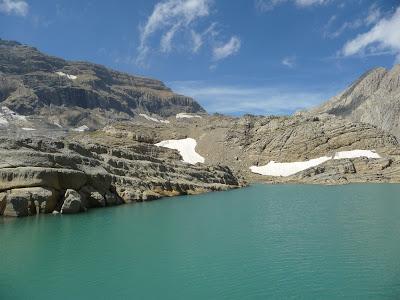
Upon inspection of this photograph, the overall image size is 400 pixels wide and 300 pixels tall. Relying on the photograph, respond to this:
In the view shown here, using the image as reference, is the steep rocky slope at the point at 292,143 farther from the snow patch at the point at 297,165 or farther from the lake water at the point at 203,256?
the lake water at the point at 203,256

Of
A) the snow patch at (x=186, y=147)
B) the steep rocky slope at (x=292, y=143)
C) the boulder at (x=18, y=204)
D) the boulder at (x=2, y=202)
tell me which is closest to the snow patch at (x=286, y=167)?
the steep rocky slope at (x=292, y=143)

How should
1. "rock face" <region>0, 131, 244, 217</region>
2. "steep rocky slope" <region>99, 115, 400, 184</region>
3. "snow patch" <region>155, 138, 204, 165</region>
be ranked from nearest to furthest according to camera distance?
"rock face" <region>0, 131, 244, 217</region>
"steep rocky slope" <region>99, 115, 400, 184</region>
"snow patch" <region>155, 138, 204, 165</region>

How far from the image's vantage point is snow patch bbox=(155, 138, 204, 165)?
146750mm

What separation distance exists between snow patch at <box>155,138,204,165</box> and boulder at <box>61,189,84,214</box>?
9475 cm

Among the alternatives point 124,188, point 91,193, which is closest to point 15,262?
point 91,193

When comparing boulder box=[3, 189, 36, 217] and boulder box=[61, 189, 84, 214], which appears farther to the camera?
boulder box=[61, 189, 84, 214]

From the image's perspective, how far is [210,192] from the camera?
8206 centimetres

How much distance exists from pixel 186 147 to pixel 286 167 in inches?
1541

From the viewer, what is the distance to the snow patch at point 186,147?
481 ft

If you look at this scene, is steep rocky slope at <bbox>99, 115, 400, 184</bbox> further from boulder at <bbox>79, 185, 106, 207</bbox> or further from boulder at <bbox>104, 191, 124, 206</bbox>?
boulder at <bbox>79, 185, 106, 207</bbox>

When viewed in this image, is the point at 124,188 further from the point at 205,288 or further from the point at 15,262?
the point at 205,288

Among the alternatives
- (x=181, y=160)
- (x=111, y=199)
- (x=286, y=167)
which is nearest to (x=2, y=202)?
(x=111, y=199)

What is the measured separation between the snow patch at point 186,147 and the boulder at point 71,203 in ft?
311

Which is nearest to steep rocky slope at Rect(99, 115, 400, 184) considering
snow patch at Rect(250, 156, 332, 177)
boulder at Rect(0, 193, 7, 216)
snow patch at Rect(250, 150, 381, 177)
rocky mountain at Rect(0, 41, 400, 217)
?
rocky mountain at Rect(0, 41, 400, 217)
